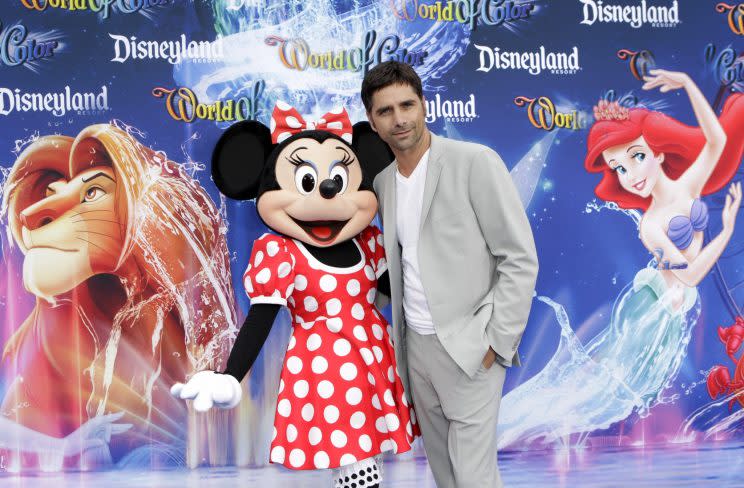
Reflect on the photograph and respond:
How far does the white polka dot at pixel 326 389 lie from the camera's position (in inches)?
84.5

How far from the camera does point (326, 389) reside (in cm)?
215

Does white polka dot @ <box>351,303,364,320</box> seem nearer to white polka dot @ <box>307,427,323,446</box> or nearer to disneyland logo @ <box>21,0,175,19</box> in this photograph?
white polka dot @ <box>307,427,323,446</box>

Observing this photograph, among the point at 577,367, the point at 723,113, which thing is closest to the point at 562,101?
the point at 723,113

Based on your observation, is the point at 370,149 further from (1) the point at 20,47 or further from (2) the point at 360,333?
(1) the point at 20,47

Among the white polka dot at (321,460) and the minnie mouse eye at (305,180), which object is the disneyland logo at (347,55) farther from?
the white polka dot at (321,460)

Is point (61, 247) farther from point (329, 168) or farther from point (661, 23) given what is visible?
point (661, 23)

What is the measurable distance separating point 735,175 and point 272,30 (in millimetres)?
2270

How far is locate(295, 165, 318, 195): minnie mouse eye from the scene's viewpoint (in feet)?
7.43

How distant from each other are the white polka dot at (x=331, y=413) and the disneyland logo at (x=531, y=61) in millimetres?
1840

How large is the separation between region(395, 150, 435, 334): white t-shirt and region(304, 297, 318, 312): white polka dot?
0.92ft

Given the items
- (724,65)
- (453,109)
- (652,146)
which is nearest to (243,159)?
(453,109)

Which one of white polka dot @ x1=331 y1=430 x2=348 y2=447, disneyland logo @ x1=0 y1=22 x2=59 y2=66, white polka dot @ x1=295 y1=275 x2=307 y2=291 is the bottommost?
white polka dot @ x1=331 y1=430 x2=348 y2=447

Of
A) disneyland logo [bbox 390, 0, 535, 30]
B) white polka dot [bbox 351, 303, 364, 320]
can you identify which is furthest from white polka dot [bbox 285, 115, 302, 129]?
disneyland logo [bbox 390, 0, 535, 30]

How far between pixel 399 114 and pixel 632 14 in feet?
6.01
